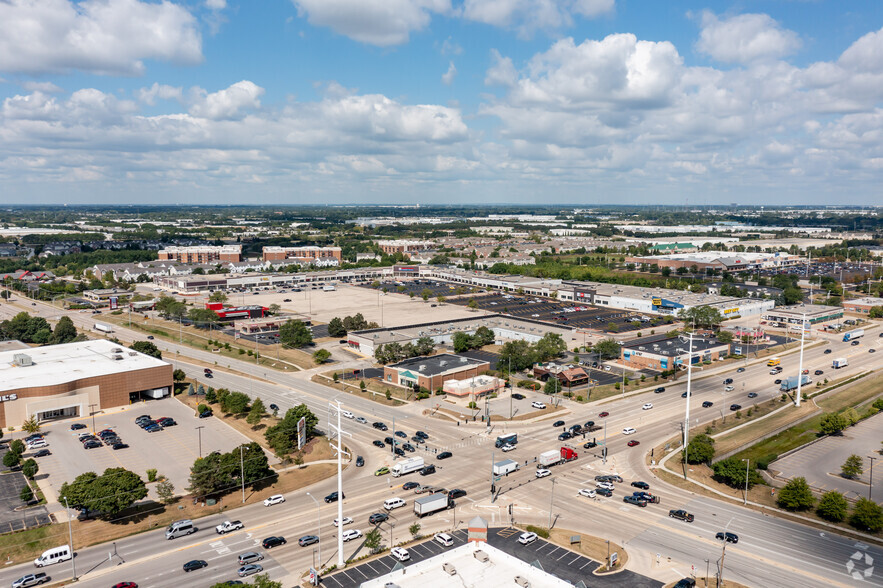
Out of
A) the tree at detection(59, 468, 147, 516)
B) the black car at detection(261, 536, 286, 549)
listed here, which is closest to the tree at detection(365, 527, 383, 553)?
the black car at detection(261, 536, 286, 549)

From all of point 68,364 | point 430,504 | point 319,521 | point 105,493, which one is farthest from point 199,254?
point 430,504

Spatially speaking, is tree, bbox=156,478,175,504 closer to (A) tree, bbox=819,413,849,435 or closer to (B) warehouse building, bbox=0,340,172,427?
(B) warehouse building, bbox=0,340,172,427

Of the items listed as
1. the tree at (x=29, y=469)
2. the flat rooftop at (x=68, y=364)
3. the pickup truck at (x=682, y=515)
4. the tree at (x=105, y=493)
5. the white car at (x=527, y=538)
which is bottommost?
the pickup truck at (x=682, y=515)

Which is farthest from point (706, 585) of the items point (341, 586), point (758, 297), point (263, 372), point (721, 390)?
point (758, 297)

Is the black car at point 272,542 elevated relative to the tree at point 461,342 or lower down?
lower down

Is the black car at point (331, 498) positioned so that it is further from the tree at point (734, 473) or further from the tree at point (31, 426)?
the tree at point (31, 426)

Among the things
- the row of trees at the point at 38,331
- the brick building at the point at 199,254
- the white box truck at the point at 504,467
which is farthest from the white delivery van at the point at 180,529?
the brick building at the point at 199,254

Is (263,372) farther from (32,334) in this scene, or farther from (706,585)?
(706,585)

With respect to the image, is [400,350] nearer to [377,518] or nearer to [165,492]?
[377,518]
